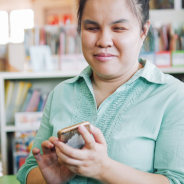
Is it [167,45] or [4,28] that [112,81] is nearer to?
[167,45]

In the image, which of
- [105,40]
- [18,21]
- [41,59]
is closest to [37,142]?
[105,40]

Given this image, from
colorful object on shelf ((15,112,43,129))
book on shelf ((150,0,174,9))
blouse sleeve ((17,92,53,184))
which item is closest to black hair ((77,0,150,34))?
blouse sleeve ((17,92,53,184))

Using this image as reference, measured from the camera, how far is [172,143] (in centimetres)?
70

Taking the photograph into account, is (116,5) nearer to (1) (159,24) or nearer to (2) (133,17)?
(2) (133,17)

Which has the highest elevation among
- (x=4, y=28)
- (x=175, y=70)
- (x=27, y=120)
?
(x=4, y=28)

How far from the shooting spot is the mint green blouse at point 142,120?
0.71 m

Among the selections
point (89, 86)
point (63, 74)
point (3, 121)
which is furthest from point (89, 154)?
point (3, 121)

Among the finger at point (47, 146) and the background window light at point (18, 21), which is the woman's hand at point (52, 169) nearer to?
the finger at point (47, 146)

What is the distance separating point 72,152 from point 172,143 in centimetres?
32

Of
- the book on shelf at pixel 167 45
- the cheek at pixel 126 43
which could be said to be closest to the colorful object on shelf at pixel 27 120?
the book on shelf at pixel 167 45

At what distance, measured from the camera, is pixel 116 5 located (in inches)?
29.2

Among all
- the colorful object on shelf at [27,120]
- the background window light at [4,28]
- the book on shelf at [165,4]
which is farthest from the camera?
the background window light at [4,28]

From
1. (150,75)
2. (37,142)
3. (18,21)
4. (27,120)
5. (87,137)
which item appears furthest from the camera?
(18,21)

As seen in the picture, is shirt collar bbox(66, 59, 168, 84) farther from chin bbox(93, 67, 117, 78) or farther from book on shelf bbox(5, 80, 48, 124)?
book on shelf bbox(5, 80, 48, 124)
